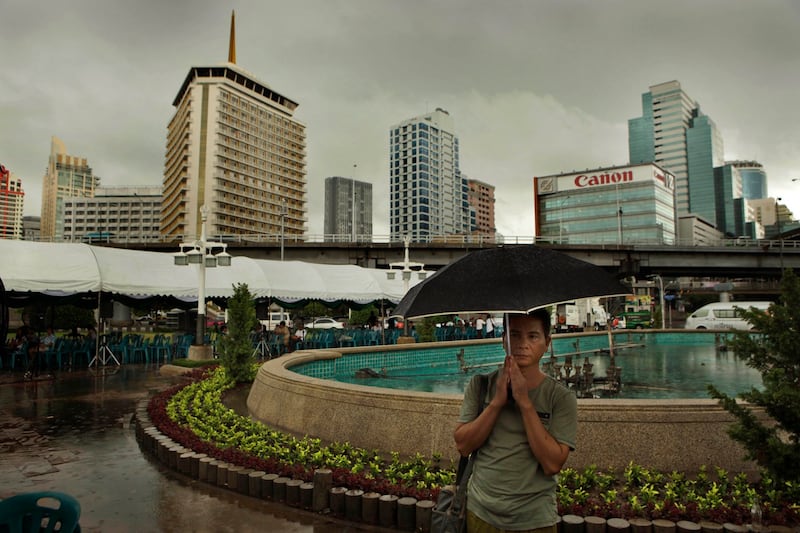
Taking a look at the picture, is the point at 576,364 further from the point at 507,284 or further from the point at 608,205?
the point at 608,205

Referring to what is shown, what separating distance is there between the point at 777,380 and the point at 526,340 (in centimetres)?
315

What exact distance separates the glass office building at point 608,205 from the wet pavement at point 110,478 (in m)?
97.9

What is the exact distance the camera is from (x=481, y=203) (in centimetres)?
19325

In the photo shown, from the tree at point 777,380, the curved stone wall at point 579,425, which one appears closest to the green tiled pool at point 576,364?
the curved stone wall at point 579,425

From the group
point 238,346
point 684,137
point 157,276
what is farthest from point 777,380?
point 684,137

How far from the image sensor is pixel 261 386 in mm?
9406

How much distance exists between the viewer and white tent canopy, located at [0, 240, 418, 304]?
17422 mm

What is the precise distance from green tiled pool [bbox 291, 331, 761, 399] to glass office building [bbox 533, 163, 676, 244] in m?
81.0

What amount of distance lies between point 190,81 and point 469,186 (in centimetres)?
10226

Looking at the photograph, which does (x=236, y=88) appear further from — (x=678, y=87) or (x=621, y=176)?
(x=678, y=87)

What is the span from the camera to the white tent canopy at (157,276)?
686 inches

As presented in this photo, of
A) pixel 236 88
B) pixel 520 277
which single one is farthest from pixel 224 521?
pixel 236 88

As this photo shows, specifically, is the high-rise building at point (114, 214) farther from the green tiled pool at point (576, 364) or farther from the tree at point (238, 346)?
the tree at point (238, 346)

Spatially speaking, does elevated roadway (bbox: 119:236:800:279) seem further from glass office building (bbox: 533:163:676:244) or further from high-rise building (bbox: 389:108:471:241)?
high-rise building (bbox: 389:108:471:241)
